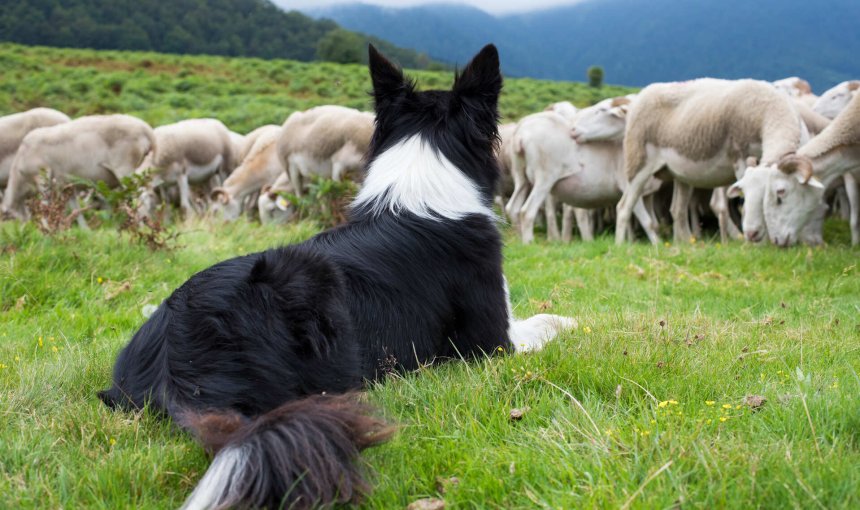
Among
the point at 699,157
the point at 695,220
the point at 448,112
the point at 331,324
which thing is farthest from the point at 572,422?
the point at 695,220

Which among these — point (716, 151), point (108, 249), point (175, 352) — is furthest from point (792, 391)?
point (716, 151)

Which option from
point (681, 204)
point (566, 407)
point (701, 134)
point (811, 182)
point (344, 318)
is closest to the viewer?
point (566, 407)

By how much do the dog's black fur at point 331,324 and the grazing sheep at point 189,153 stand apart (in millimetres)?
12627

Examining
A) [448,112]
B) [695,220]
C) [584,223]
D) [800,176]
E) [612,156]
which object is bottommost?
[584,223]

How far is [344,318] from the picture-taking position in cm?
297

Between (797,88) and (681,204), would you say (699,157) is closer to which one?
(681,204)

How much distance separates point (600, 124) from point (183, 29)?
71454 millimetres

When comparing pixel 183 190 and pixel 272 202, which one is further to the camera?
pixel 183 190

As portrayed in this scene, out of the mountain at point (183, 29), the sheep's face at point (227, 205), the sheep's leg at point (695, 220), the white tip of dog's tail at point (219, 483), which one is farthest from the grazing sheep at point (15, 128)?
the mountain at point (183, 29)

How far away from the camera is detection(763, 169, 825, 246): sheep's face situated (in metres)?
8.02

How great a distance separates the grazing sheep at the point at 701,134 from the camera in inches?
354

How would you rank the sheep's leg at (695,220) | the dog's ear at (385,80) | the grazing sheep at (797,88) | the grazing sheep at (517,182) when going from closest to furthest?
the dog's ear at (385,80)
the sheep's leg at (695,220)
the grazing sheep at (517,182)
the grazing sheep at (797,88)

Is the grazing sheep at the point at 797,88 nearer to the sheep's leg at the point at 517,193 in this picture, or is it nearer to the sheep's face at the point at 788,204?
the sheep's leg at the point at 517,193

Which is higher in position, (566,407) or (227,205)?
A: (566,407)
